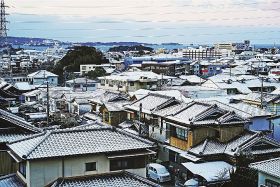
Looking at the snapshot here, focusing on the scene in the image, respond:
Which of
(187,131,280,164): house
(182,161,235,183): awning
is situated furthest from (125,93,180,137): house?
(182,161,235,183): awning

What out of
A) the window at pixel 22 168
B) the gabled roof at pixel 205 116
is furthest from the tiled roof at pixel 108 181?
the gabled roof at pixel 205 116

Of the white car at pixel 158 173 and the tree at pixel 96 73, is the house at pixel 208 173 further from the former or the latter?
the tree at pixel 96 73

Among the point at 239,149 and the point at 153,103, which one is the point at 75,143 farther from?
the point at 153,103

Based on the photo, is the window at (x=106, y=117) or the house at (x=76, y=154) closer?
the house at (x=76, y=154)

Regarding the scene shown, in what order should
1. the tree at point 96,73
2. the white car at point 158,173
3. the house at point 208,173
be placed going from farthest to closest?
the tree at point 96,73
the white car at point 158,173
the house at point 208,173

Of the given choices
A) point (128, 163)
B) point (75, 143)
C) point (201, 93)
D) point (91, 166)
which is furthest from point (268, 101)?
point (75, 143)

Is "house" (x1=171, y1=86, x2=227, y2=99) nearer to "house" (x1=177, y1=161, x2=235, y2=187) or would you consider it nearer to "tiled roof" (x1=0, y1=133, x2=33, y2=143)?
"house" (x1=177, y1=161, x2=235, y2=187)
